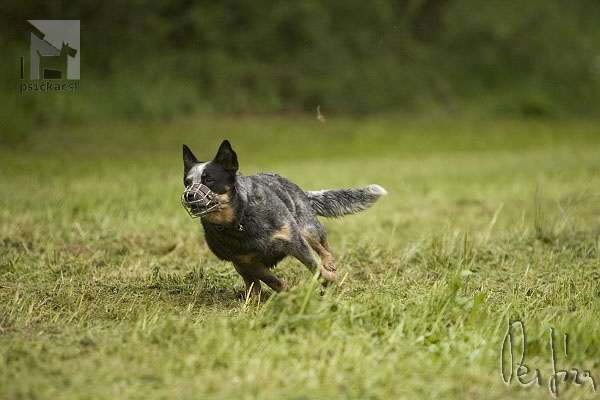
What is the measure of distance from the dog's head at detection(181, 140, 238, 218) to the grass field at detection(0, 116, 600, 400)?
627mm

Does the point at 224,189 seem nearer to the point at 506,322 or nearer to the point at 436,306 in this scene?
the point at 436,306

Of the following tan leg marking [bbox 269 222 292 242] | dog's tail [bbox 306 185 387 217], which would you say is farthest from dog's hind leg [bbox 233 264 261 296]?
dog's tail [bbox 306 185 387 217]

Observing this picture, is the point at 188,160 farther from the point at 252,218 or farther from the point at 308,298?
the point at 308,298

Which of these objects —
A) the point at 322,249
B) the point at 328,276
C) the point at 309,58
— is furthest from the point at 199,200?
the point at 309,58

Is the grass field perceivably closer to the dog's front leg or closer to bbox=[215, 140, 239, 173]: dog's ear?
the dog's front leg

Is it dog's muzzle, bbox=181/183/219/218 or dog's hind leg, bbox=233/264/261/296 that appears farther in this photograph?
dog's hind leg, bbox=233/264/261/296

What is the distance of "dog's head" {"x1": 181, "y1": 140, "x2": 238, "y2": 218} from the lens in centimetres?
454

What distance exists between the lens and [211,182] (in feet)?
15.3

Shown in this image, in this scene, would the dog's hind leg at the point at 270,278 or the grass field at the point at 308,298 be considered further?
the dog's hind leg at the point at 270,278

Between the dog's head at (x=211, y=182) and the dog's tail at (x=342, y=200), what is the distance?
1.20 metres

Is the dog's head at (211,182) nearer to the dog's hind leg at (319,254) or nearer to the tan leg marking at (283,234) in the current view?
the tan leg marking at (283,234)

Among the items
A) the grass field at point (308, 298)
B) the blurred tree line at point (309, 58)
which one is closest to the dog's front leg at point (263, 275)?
the grass field at point (308, 298)

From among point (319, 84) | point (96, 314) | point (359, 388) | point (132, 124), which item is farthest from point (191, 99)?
point (359, 388)

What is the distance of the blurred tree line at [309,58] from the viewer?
16078 millimetres
